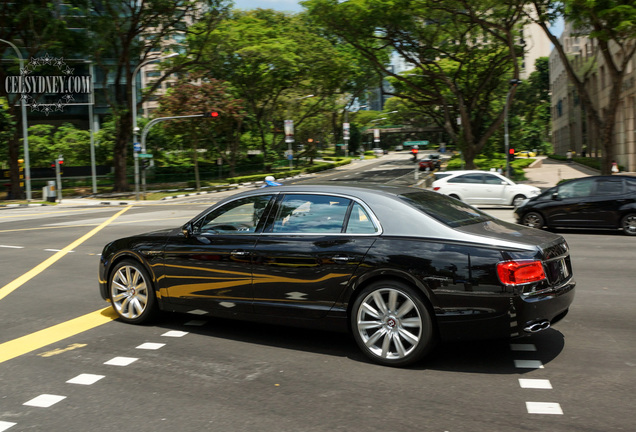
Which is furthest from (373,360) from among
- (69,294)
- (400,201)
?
(69,294)

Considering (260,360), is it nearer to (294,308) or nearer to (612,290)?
(294,308)

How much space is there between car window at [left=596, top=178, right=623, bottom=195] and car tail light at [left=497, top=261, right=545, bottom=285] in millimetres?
11139

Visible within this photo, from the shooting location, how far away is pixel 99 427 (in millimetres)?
3986

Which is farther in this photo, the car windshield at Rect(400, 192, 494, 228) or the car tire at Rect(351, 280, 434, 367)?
the car windshield at Rect(400, 192, 494, 228)

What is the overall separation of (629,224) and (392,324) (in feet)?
37.0

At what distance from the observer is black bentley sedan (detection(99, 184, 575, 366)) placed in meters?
4.82

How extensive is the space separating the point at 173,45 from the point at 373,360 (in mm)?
39445

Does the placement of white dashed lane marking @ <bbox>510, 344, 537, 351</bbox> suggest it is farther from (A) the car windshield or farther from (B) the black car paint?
(A) the car windshield

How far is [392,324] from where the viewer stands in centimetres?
511

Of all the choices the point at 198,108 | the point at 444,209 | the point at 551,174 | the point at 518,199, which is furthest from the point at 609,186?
the point at 198,108

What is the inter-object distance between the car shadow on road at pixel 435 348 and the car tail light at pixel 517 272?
722mm

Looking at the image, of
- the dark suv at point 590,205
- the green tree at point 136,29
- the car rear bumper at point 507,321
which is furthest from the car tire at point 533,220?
the green tree at point 136,29

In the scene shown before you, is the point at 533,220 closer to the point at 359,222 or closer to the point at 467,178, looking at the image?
the point at 467,178

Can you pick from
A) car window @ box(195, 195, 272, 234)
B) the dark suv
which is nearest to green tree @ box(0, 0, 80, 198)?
the dark suv
